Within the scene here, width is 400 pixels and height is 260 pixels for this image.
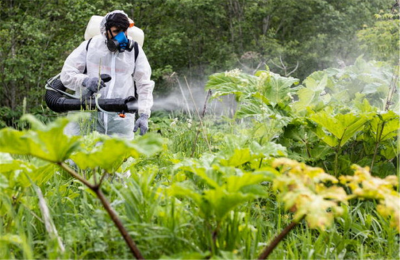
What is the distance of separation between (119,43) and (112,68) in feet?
0.68

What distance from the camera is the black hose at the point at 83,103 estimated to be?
343cm

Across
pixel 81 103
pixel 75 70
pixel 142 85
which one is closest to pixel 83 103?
pixel 81 103

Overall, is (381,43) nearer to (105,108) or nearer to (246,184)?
(105,108)

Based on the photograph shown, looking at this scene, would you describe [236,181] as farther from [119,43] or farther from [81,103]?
[119,43]

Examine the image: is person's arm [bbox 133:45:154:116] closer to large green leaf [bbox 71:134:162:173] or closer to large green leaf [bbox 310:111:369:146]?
large green leaf [bbox 310:111:369:146]

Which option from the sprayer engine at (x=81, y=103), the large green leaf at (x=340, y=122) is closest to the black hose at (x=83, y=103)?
the sprayer engine at (x=81, y=103)

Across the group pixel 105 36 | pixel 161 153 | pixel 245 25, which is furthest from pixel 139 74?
pixel 245 25

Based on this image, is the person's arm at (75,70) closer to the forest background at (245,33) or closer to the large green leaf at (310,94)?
the large green leaf at (310,94)

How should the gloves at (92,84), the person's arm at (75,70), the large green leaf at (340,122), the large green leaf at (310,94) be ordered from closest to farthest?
the large green leaf at (340,122) < the large green leaf at (310,94) < the gloves at (92,84) < the person's arm at (75,70)

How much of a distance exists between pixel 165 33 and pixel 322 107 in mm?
14374

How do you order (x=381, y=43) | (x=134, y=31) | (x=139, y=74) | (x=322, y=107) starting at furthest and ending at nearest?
(x=381, y=43), (x=134, y=31), (x=139, y=74), (x=322, y=107)

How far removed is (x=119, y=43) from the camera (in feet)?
11.8

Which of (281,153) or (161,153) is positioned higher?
(281,153)

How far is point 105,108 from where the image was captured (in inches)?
Answer: 136
